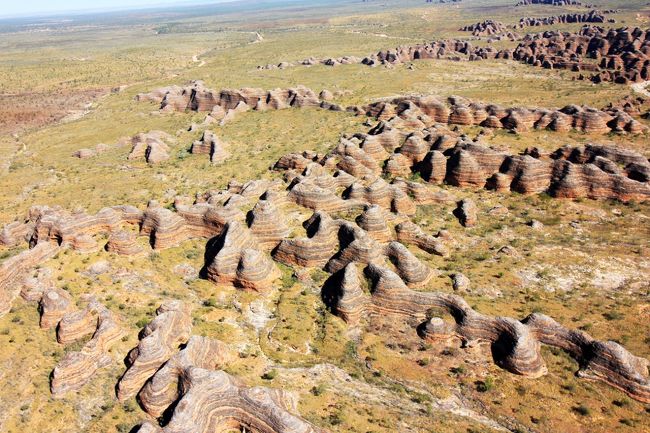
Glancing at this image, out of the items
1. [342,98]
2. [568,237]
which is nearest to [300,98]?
[342,98]

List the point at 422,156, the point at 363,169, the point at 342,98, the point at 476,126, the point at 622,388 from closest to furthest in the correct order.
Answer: the point at 622,388 → the point at 363,169 → the point at 422,156 → the point at 476,126 → the point at 342,98

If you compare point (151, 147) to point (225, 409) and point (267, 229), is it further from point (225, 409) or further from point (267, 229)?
point (225, 409)

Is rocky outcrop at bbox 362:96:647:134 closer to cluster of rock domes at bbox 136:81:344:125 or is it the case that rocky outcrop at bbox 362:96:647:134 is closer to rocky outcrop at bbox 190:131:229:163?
cluster of rock domes at bbox 136:81:344:125

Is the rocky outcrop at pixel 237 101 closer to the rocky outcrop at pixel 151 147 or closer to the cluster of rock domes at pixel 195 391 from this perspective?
the rocky outcrop at pixel 151 147

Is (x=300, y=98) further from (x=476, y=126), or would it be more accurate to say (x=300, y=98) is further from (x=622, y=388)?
(x=622, y=388)

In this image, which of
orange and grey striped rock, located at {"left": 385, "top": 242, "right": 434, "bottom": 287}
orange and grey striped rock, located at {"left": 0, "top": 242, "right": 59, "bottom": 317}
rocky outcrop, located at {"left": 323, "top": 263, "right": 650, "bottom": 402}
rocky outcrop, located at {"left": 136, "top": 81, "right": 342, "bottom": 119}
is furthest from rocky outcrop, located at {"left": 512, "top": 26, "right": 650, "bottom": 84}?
orange and grey striped rock, located at {"left": 0, "top": 242, "right": 59, "bottom": 317}

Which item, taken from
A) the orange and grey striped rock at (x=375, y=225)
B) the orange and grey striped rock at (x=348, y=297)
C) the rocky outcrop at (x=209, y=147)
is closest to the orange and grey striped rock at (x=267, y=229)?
the orange and grey striped rock at (x=375, y=225)
